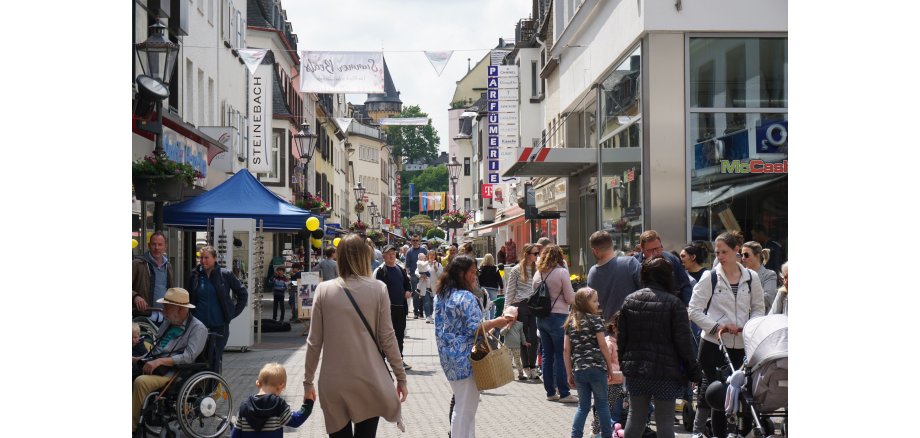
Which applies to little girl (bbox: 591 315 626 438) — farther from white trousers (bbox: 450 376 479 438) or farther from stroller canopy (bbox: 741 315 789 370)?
stroller canopy (bbox: 741 315 789 370)

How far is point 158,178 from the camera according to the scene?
47.7ft

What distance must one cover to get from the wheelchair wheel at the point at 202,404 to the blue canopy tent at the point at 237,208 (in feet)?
28.4

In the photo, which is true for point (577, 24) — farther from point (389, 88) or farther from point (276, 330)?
→ point (389, 88)

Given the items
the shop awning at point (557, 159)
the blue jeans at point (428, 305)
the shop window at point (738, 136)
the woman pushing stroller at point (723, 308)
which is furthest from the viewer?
the blue jeans at point (428, 305)

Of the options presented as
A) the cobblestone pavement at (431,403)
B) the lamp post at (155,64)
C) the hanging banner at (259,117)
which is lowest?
the cobblestone pavement at (431,403)

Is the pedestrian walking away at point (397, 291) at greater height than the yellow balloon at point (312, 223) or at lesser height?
lesser

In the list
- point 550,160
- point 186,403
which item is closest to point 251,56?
point 550,160

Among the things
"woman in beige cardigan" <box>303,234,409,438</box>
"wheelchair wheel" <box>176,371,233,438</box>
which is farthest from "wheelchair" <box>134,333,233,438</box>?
"woman in beige cardigan" <box>303,234,409,438</box>

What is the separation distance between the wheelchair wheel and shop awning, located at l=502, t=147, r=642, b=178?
1099cm

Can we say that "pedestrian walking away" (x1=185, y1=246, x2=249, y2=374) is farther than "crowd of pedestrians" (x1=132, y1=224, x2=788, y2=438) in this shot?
Yes

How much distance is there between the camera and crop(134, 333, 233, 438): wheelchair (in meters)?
9.64

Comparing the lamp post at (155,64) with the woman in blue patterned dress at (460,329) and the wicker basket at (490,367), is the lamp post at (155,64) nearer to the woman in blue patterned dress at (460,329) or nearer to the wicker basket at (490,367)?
the woman in blue patterned dress at (460,329)

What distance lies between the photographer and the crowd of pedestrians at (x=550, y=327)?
689cm

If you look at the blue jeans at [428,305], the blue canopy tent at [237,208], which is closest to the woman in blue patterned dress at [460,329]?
the blue canopy tent at [237,208]
